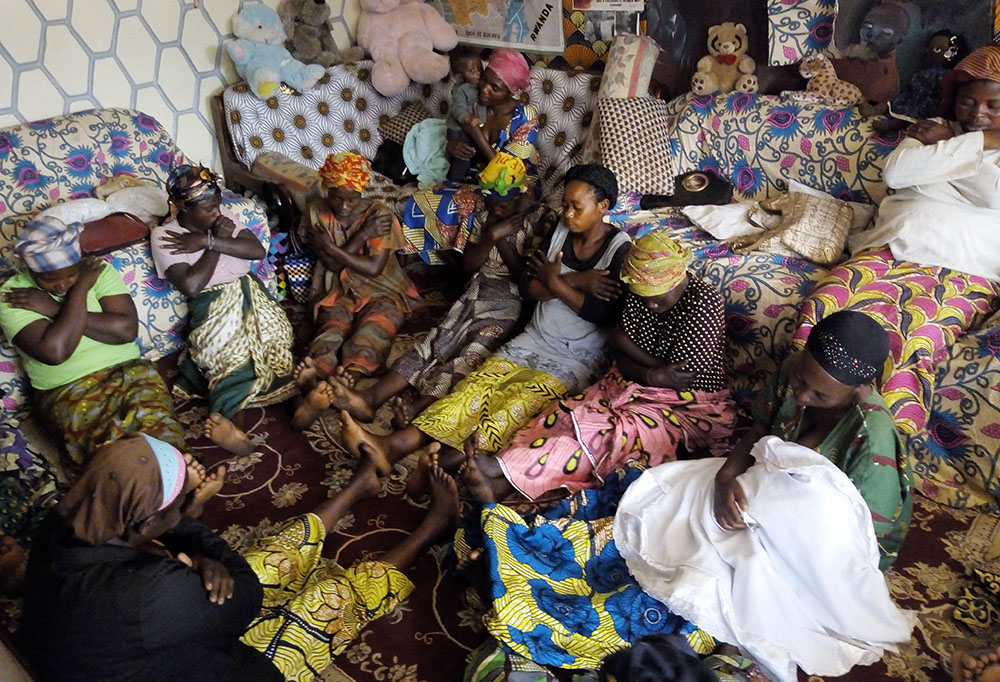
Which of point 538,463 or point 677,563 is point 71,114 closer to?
point 538,463

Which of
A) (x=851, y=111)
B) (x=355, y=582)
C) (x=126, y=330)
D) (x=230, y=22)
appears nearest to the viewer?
(x=355, y=582)

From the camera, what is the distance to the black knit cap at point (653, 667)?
1193 mm

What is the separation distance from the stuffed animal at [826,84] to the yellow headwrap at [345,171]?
6.34 feet

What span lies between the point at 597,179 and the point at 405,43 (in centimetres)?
203

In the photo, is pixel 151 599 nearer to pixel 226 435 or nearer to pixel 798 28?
pixel 226 435

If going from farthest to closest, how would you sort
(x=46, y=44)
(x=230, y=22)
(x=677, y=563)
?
(x=230, y=22) < (x=46, y=44) < (x=677, y=563)

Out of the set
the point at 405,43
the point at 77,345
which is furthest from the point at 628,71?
the point at 77,345

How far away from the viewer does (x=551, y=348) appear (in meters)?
2.49

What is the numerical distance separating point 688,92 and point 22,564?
3205 mm

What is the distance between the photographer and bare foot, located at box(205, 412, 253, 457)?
2.33 m

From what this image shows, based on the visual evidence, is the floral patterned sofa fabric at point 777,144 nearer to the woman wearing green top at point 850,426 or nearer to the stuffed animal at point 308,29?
the woman wearing green top at point 850,426

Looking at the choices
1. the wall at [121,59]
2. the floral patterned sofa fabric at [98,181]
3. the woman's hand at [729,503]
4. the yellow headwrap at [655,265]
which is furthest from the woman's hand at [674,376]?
the wall at [121,59]

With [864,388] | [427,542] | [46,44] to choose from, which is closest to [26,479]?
[427,542]

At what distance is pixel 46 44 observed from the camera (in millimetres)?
2992
